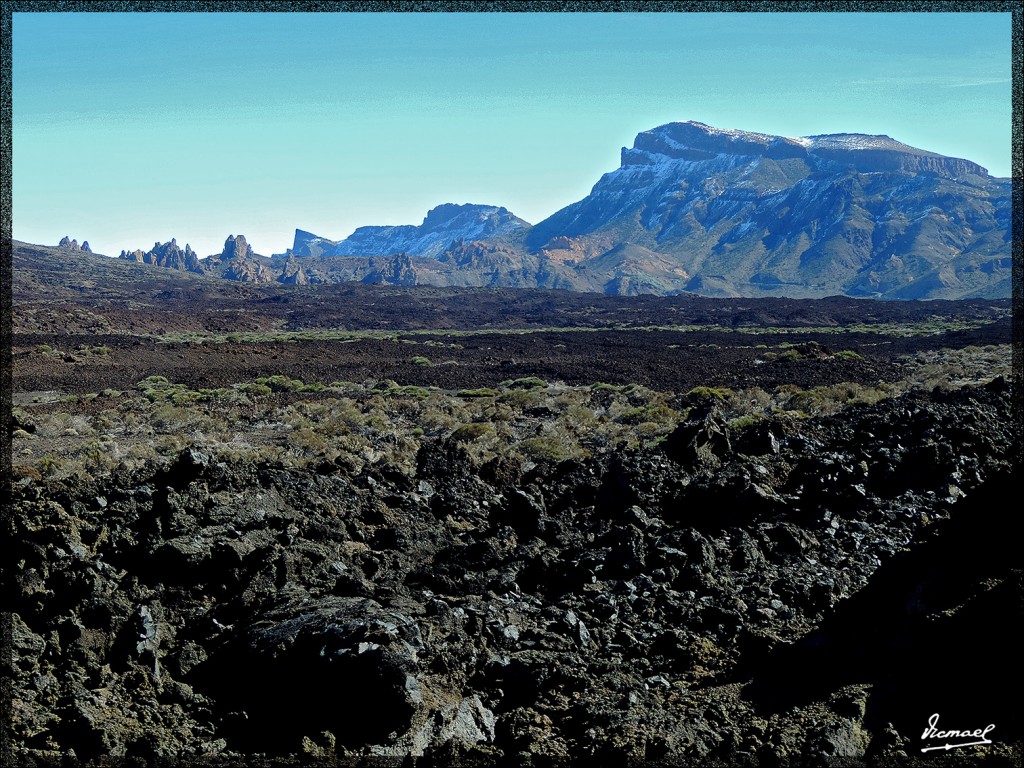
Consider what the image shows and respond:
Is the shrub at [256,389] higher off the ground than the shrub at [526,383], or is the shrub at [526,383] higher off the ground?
the shrub at [256,389]

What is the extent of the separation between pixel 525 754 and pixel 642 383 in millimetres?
29637

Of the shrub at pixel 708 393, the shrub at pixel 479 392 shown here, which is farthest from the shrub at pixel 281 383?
the shrub at pixel 708 393

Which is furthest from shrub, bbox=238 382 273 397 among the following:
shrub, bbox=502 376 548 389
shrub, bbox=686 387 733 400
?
shrub, bbox=686 387 733 400

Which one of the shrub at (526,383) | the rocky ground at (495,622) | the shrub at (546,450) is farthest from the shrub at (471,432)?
the shrub at (526,383)

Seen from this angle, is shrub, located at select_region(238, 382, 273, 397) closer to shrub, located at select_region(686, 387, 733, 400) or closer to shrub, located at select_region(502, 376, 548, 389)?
shrub, located at select_region(502, 376, 548, 389)

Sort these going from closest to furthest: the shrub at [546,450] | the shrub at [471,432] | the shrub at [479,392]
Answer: the shrub at [546,450] → the shrub at [471,432] → the shrub at [479,392]

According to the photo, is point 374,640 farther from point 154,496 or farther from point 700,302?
point 700,302

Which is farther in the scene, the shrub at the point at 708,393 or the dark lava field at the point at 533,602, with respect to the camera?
the shrub at the point at 708,393

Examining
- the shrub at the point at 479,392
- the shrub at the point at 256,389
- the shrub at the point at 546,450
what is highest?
the shrub at the point at 256,389
